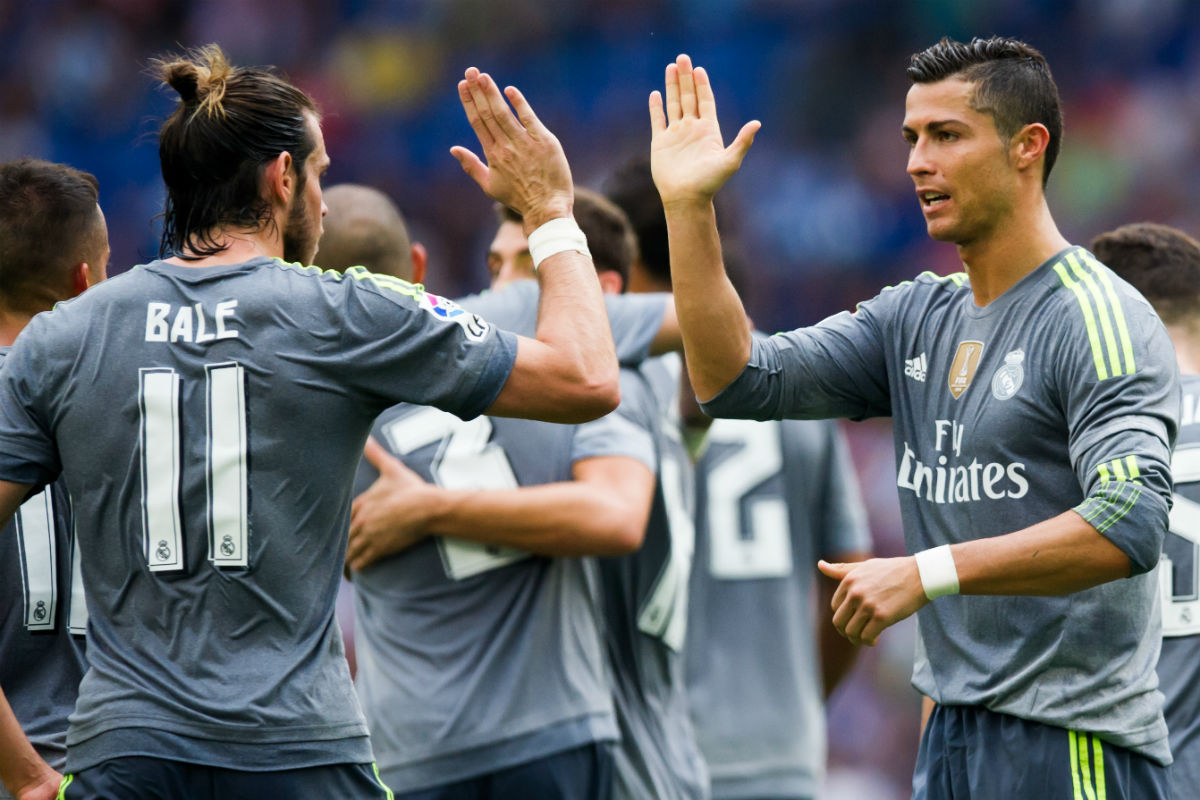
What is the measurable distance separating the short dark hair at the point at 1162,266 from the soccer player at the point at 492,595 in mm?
1684

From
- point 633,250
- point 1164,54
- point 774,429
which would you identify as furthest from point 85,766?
point 1164,54

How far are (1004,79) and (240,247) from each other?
6.14 ft

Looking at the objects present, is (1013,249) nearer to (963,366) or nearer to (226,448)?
(963,366)

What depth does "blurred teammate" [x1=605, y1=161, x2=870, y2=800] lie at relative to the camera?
20.3 feet

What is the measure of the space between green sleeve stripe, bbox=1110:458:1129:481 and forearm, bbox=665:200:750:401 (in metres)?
0.97

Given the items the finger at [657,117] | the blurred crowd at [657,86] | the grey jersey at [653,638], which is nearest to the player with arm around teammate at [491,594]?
the grey jersey at [653,638]

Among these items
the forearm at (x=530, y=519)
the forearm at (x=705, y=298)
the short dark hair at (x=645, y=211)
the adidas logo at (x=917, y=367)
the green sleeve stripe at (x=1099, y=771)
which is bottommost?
the green sleeve stripe at (x=1099, y=771)

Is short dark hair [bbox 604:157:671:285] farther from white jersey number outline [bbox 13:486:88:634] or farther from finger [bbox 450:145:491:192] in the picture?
white jersey number outline [bbox 13:486:88:634]

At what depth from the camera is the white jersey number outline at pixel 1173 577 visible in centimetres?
400

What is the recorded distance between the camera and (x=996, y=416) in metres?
3.40

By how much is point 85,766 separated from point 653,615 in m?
2.65

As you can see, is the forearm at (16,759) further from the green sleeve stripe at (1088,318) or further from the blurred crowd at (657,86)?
the blurred crowd at (657,86)

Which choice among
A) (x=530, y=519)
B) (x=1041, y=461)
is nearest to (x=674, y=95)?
(x=1041, y=461)

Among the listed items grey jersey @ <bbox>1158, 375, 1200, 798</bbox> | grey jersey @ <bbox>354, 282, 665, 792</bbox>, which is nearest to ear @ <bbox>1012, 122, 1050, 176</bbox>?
grey jersey @ <bbox>1158, 375, 1200, 798</bbox>
